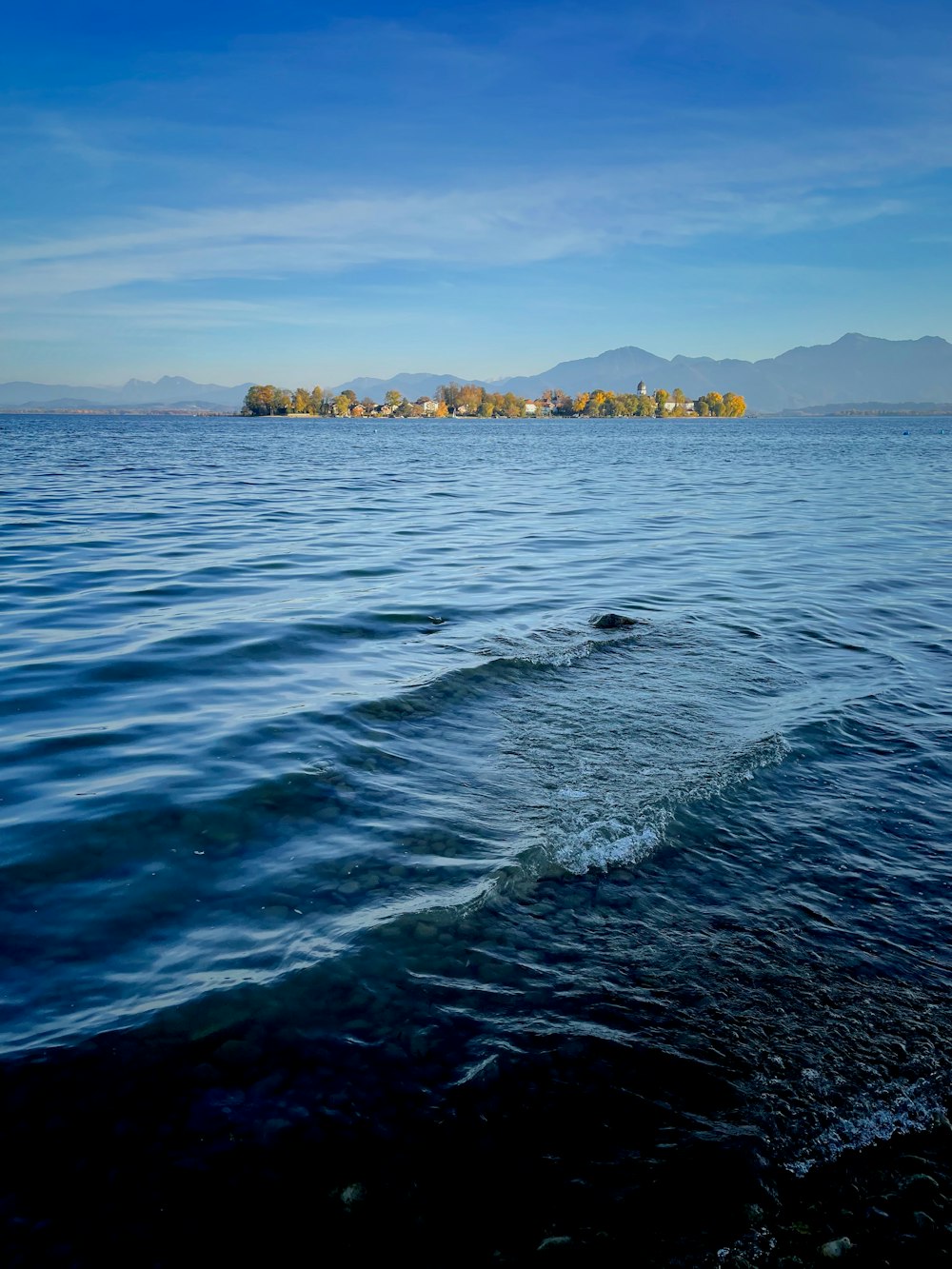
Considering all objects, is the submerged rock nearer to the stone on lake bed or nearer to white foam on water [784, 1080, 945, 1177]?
white foam on water [784, 1080, 945, 1177]

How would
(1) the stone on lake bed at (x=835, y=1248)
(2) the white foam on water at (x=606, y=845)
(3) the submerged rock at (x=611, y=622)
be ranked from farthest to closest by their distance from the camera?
(3) the submerged rock at (x=611, y=622)
(2) the white foam on water at (x=606, y=845)
(1) the stone on lake bed at (x=835, y=1248)

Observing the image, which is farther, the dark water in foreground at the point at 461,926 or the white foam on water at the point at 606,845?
the white foam on water at the point at 606,845

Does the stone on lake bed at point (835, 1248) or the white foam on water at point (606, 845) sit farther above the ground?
the stone on lake bed at point (835, 1248)

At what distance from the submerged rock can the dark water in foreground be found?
23 cm

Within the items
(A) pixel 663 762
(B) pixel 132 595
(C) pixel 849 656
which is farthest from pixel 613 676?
(B) pixel 132 595

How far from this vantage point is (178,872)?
6.39m

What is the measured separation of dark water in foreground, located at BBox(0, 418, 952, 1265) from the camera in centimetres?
370

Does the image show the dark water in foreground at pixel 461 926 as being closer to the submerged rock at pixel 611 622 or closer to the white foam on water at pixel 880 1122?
the white foam on water at pixel 880 1122

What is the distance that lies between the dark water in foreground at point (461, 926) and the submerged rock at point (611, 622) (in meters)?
0.23

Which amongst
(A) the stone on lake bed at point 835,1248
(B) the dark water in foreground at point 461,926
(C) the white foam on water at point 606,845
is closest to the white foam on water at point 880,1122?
(B) the dark water in foreground at point 461,926

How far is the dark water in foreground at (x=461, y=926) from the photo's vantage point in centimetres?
370

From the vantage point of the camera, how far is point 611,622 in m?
13.9

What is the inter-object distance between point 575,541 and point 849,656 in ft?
43.3

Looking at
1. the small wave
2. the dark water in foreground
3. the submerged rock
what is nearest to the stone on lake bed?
the dark water in foreground
